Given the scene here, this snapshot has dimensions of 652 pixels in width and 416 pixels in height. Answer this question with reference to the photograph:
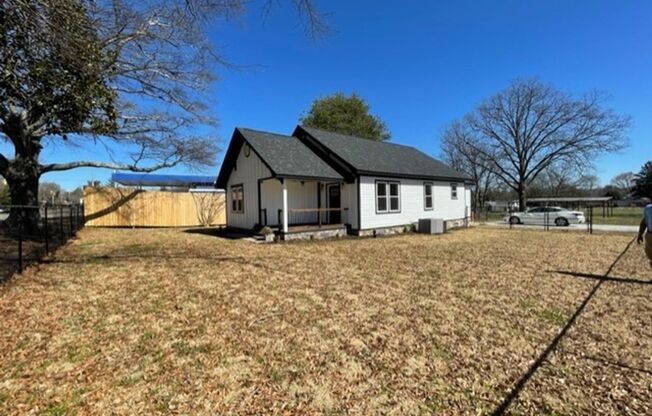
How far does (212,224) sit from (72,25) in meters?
17.2

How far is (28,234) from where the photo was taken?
10.6 m

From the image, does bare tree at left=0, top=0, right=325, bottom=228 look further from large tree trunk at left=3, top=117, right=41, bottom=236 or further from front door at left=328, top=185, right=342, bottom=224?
front door at left=328, top=185, right=342, bottom=224

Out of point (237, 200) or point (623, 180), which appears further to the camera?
point (623, 180)

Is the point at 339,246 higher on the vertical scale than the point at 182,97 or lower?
lower

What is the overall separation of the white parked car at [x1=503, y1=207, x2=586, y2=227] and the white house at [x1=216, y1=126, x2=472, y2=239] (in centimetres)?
961

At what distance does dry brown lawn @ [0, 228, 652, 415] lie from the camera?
2.75m

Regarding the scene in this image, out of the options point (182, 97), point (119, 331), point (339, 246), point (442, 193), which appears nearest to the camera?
point (119, 331)

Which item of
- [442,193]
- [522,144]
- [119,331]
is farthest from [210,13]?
[522,144]

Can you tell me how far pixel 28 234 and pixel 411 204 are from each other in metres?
14.9

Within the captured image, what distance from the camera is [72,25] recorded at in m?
4.39

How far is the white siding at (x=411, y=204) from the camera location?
14.5 meters

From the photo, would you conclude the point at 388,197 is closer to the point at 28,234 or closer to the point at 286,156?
the point at 286,156

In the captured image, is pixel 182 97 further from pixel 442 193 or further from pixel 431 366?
pixel 442 193

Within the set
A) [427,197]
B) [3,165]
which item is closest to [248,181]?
[3,165]
